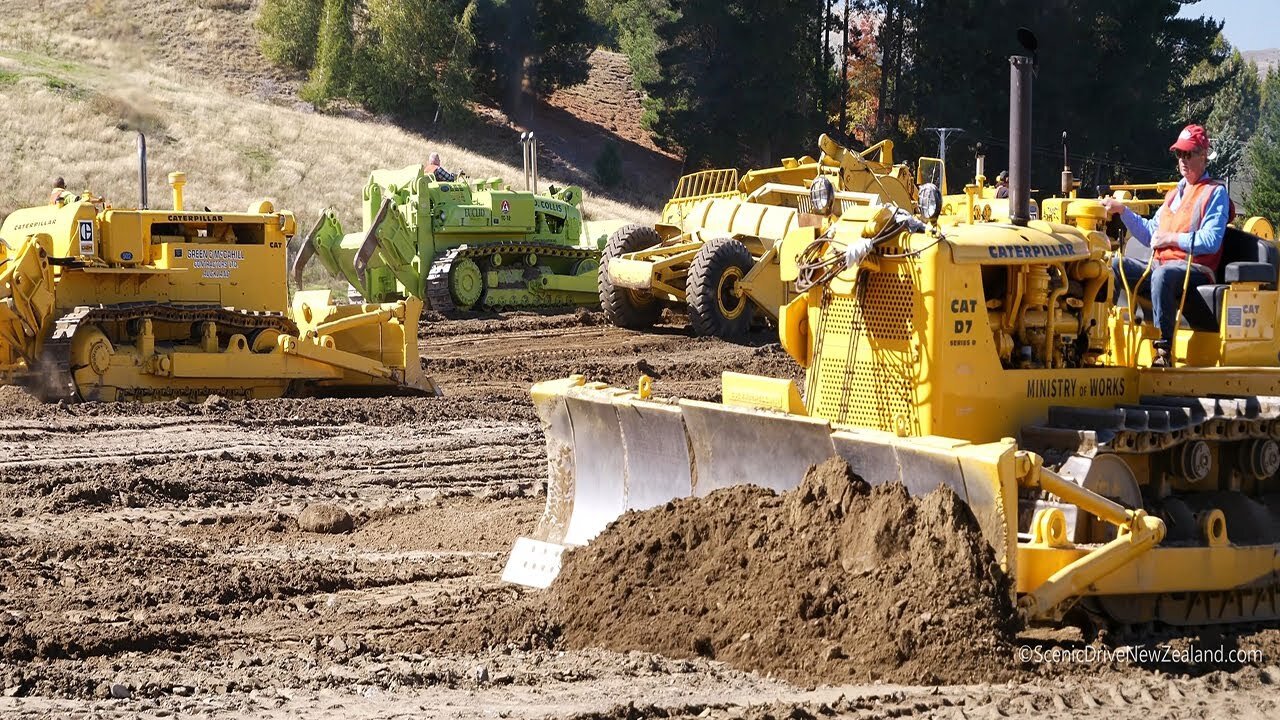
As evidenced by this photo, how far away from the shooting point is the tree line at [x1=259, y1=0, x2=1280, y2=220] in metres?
42.4

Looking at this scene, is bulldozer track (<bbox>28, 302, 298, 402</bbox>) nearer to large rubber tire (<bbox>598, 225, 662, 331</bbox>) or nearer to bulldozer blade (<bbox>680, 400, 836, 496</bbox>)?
large rubber tire (<bbox>598, 225, 662, 331</bbox>)

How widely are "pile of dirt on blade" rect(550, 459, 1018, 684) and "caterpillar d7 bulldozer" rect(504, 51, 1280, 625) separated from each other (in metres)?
0.14

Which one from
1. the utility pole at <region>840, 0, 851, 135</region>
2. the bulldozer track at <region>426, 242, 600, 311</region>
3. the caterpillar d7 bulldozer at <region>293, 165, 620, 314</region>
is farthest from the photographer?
the utility pole at <region>840, 0, 851, 135</region>

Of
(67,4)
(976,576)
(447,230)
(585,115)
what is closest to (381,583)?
(976,576)

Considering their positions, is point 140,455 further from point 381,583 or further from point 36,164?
point 36,164

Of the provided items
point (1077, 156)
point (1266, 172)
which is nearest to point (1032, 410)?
point (1077, 156)

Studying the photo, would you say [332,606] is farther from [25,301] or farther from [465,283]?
[465,283]

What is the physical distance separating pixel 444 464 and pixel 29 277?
16.2 feet

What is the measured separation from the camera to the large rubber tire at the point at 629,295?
21062 millimetres

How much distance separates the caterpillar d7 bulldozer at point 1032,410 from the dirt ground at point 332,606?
1.16 ft

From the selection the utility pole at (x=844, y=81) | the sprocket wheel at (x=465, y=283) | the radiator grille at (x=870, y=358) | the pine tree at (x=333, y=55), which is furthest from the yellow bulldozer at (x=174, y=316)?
the utility pole at (x=844, y=81)

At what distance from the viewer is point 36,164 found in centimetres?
3372

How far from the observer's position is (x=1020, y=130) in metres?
7.08

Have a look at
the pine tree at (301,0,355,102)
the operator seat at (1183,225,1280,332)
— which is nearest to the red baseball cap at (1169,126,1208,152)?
the operator seat at (1183,225,1280,332)
